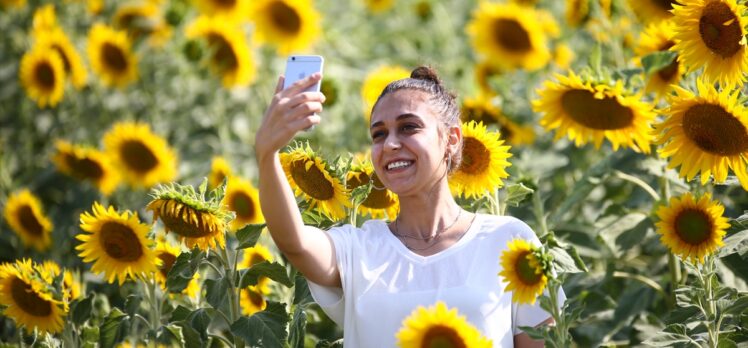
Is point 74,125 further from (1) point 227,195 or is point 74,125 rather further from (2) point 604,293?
(2) point 604,293

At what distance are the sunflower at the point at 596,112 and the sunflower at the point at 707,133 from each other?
23 cm

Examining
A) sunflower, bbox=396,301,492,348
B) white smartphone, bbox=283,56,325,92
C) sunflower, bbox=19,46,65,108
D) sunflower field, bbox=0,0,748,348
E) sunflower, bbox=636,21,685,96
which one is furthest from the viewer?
sunflower, bbox=19,46,65,108

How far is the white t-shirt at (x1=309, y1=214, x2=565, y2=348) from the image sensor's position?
2287 mm

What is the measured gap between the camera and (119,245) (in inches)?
104

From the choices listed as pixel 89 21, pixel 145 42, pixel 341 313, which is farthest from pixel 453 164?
pixel 89 21

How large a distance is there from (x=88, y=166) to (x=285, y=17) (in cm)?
105

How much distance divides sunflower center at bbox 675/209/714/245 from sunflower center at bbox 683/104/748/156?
0.15 metres

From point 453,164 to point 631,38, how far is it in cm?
151

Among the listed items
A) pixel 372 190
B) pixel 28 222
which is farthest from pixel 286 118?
pixel 28 222

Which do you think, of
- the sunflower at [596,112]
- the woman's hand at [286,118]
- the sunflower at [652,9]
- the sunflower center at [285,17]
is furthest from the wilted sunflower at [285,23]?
the woman's hand at [286,118]

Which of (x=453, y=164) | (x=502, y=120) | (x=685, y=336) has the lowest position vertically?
(x=685, y=336)

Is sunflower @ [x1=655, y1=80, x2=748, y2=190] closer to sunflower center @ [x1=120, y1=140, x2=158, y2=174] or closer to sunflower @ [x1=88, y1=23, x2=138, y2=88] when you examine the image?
sunflower center @ [x1=120, y1=140, x2=158, y2=174]

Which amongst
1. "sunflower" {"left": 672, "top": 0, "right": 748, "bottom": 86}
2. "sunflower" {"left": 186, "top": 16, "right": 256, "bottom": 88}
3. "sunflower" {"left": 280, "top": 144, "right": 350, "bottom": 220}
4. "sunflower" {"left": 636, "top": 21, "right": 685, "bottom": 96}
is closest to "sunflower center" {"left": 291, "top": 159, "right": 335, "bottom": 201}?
"sunflower" {"left": 280, "top": 144, "right": 350, "bottom": 220}

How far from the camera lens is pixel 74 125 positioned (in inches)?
191
